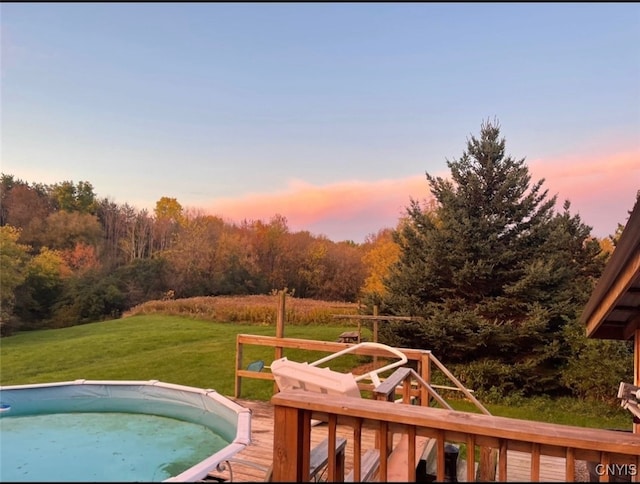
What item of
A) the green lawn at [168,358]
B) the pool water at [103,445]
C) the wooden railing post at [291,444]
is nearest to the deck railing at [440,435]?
the wooden railing post at [291,444]

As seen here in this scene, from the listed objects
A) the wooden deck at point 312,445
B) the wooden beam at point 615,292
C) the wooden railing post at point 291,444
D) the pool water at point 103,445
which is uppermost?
the wooden beam at point 615,292

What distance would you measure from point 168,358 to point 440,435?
30.6ft

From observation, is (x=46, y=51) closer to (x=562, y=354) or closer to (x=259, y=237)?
(x=562, y=354)

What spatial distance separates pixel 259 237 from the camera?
78.7 ft

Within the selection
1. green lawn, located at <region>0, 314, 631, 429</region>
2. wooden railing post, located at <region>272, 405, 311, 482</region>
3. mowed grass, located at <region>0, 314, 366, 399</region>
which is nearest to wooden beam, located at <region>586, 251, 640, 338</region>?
wooden railing post, located at <region>272, 405, 311, 482</region>

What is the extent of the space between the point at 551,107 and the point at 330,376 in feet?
33.0

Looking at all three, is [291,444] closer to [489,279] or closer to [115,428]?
[115,428]

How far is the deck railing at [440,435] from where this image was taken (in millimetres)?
1782

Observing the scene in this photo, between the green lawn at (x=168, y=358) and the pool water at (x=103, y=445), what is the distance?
52.5 inches

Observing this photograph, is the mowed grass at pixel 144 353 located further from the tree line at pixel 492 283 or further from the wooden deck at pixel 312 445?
the tree line at pixel 492 283

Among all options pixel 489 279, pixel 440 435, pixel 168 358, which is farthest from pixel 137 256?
pixel 440 435

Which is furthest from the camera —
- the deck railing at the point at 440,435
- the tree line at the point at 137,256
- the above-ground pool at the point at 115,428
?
the tree line at the point at 137,256

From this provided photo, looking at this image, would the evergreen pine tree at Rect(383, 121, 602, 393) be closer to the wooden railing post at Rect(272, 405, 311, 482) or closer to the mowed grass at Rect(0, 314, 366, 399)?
the mowed grass at Rect(0, 314, 366, 399)

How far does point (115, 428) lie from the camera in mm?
6402
